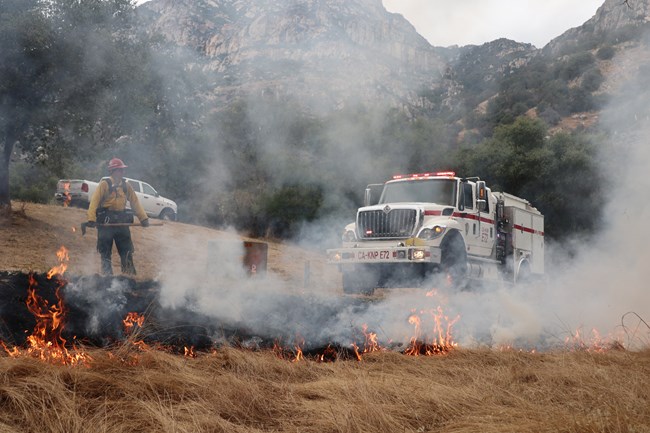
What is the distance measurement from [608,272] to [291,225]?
10.8m

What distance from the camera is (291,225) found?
20.2 metres

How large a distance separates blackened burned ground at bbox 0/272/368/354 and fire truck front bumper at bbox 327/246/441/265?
10.9ft

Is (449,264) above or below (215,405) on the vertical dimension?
above

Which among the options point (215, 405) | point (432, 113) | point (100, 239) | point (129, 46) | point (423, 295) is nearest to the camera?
point (215, 405)

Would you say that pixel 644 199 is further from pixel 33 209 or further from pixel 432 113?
pixel 33 209

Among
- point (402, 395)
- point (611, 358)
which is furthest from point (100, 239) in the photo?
point (611, 358)

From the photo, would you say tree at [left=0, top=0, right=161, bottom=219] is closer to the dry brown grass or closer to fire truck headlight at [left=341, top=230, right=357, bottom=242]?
fire truck headlight at [left=341, top=230, right=357, bottom=242]

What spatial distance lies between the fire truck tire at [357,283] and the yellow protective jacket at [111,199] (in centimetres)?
404

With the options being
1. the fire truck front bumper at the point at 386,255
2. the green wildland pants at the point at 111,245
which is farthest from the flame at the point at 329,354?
the green wildland pants at the point at 111,245

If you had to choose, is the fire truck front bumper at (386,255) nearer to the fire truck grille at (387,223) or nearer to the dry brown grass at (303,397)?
the fire truck grille at (387,223)

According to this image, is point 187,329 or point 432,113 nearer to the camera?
point 187,329

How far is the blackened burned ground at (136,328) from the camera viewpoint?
5.58 meters

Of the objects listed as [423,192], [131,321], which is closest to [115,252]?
[423,192]

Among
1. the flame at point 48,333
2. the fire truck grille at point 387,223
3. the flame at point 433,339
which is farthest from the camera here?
the fire truck grille at point 387,223
